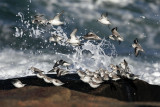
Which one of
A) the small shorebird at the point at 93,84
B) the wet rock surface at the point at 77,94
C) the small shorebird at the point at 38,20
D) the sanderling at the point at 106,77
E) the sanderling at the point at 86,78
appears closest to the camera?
the wet rock surface at the point at 77,94

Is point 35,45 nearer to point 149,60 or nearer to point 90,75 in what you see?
point 149,60

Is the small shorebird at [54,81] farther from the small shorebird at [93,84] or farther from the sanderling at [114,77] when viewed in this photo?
the sanderling at [114,77]

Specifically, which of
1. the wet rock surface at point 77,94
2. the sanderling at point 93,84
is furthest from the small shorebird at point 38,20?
the sanderling at point 93,84

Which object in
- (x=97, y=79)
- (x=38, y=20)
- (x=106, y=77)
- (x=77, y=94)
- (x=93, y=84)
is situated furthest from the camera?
(x=38, y=20)

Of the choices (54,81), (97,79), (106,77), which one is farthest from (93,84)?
(54,81)

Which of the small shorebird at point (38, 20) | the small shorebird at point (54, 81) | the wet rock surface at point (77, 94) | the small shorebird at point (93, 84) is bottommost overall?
the wet rock surface at point (77, 94)

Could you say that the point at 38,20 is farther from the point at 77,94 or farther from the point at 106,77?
the point at 77,94

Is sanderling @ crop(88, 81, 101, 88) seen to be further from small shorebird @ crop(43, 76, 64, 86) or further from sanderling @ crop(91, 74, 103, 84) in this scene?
small shorebird @ crop(43, 76, 64, 86)

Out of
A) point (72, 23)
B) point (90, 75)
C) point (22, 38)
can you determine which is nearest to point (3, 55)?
point (22, 38)
